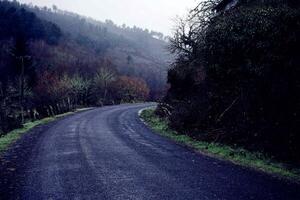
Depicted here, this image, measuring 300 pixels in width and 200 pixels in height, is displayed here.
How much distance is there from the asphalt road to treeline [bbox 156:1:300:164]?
238 centimetres

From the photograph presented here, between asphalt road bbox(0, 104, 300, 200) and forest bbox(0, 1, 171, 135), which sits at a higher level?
forest bbox(0, 1, 171, 135)

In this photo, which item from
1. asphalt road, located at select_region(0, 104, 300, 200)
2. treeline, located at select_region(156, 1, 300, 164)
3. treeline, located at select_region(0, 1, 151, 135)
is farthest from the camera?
treeline, located at select_region(0, 1, 151, 135)

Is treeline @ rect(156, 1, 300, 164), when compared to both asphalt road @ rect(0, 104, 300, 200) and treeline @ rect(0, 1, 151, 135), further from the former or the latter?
treeline @ rect(0, 1, 151, 135)

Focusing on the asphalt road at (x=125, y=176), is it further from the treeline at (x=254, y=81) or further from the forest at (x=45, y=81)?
the forest at (x=45, y=81)

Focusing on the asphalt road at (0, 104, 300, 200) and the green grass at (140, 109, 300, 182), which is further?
the green grass at (140, 109, 300, 182)

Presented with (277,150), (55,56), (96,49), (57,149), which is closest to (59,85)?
(57,149)

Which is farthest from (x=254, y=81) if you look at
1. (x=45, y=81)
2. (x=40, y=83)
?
(x=40, y=83)

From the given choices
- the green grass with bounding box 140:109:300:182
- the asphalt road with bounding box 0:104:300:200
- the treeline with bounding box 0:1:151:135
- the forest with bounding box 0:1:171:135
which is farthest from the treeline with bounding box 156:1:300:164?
the treeline with bounding box 0:1:151:135

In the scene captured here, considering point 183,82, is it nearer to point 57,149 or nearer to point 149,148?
point 149,148

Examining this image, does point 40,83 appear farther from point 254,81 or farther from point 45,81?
point 254,81

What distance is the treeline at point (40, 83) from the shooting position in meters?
45.4

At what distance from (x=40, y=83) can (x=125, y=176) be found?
58.5m

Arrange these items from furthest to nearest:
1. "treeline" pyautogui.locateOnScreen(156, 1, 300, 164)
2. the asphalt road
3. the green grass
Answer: "treeline" pyautogui.locateOnScreen(156, 1, 300, 164)
the green grass
the asphalt road

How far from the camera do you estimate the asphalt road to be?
7.90 metres
